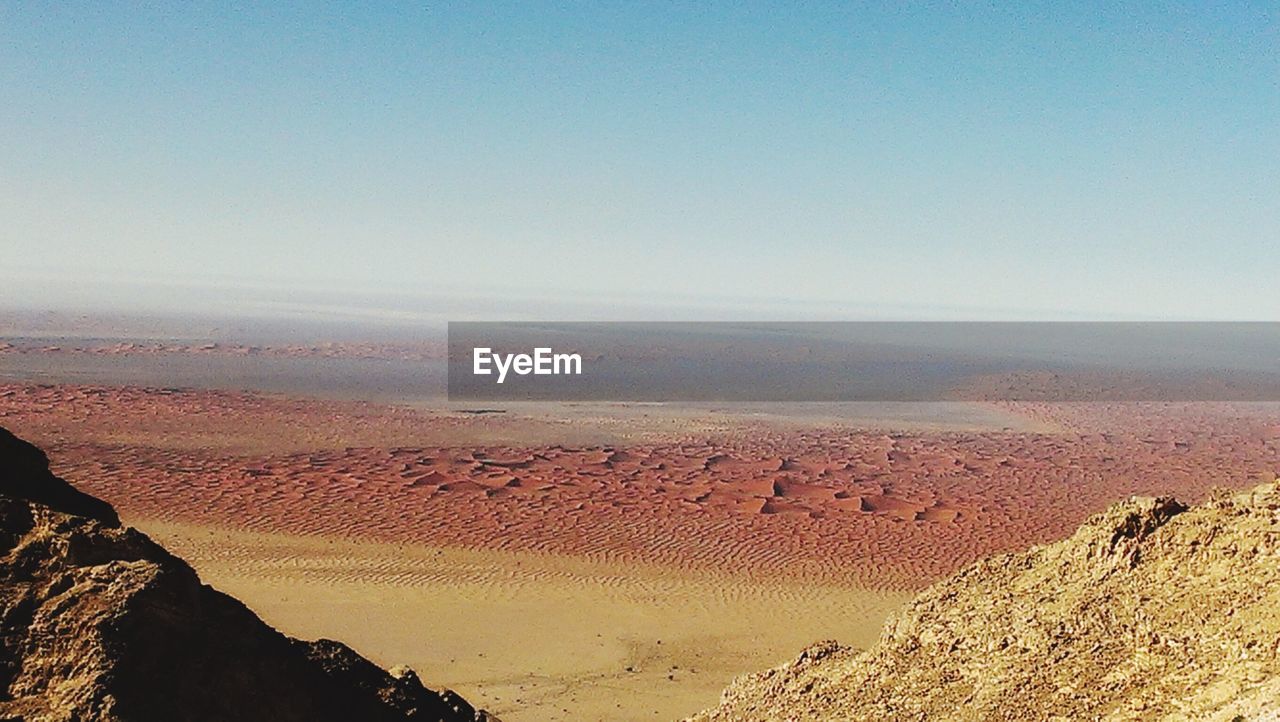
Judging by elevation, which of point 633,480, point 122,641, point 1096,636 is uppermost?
point 122,641

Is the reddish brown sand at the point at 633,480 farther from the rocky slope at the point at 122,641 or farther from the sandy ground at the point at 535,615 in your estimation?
the rocky slope at the point at 122,641

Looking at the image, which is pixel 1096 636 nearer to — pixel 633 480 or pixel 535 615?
pixel 535 615

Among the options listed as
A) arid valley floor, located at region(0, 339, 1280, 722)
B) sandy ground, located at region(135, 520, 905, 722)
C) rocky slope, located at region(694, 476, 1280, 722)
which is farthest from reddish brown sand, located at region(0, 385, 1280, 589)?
rocky slope, located at region(694, 476, 1280, 722)

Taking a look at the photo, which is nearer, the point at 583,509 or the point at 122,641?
the point at 122,641

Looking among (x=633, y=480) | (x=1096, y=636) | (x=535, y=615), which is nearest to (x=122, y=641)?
(x=1096, y=636)

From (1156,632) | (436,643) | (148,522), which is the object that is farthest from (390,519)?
(1156,632)

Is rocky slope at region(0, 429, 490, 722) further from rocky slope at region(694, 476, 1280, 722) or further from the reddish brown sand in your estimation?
the reddish brown sand
